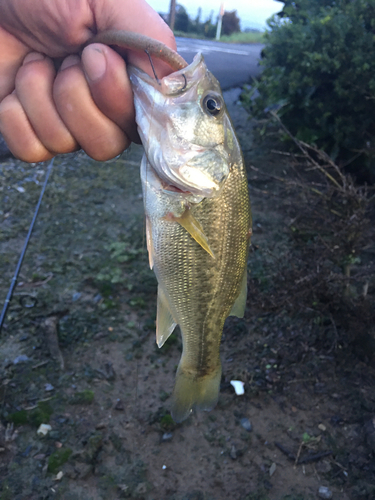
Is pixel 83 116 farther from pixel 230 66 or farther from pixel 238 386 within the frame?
pixel 230 66

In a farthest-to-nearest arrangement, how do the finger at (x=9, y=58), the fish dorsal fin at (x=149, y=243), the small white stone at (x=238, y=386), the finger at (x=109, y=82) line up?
1. the small white stone at (x=238, y=386)
2. the fish dorsal fin at (x=149, y=243)
3. the finger at (x=9, y=58)
4. the finger at (x=109, y=82)

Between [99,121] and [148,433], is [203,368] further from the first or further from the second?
[99,121]

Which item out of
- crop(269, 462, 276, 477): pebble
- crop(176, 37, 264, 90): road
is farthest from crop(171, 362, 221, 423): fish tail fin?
crop(176, 37, 264, 90): road

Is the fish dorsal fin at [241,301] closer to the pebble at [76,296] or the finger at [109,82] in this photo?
the finger at [109,82]

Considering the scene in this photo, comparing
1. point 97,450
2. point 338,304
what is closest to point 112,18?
point 97,450

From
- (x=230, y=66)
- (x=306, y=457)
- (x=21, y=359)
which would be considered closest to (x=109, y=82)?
(x=21, y=359)

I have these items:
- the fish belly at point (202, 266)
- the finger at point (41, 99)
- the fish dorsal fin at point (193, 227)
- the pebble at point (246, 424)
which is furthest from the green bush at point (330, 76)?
the finger at point (41, 99)
